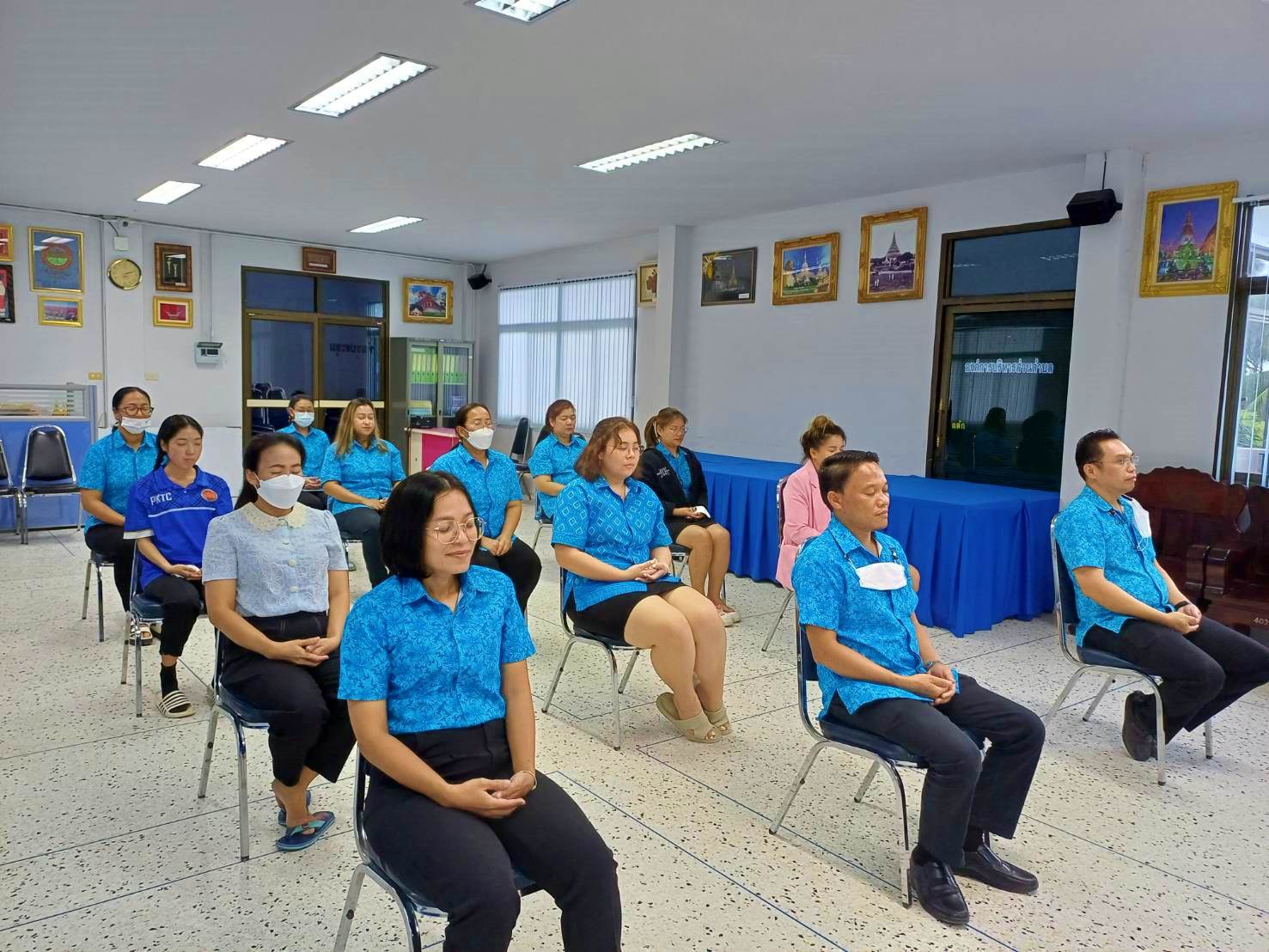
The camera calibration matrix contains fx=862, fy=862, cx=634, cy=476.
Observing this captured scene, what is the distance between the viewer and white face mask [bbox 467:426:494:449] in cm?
427

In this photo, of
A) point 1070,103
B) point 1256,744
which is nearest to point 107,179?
point 1070,103

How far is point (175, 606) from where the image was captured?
3.13 metres

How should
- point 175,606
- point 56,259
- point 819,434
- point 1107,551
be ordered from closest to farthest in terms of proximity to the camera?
point 1107,551 → point 175,606 → point 819,434 → point 56,259

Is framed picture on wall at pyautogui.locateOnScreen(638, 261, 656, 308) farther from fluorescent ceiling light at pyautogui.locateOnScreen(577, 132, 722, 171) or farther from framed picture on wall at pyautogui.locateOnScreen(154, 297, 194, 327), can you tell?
framed picture on wall at pyautogui.locateOnScreen(154, 297, 194, 327)

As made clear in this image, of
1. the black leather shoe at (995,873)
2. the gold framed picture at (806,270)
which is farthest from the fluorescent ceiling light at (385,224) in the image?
the black leather shoe at (995,873)

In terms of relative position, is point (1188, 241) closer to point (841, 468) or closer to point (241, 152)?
point (841, 468)

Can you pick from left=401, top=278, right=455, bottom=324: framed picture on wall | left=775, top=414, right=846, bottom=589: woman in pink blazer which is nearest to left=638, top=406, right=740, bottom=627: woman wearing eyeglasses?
left=775, top=414, right=846, bottom=589: woman in pink blazer

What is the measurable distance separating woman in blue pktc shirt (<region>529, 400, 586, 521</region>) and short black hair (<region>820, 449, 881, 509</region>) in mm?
2996

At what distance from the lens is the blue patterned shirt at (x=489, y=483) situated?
13.9 feet

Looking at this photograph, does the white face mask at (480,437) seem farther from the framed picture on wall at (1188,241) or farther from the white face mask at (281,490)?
the framed picture on wall at (1188,241)

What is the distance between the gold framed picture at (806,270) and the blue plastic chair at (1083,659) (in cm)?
402

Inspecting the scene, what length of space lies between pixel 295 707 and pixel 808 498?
2.61m

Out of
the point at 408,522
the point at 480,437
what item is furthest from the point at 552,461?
the point at 408,522

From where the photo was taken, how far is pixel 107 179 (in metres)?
6.79
